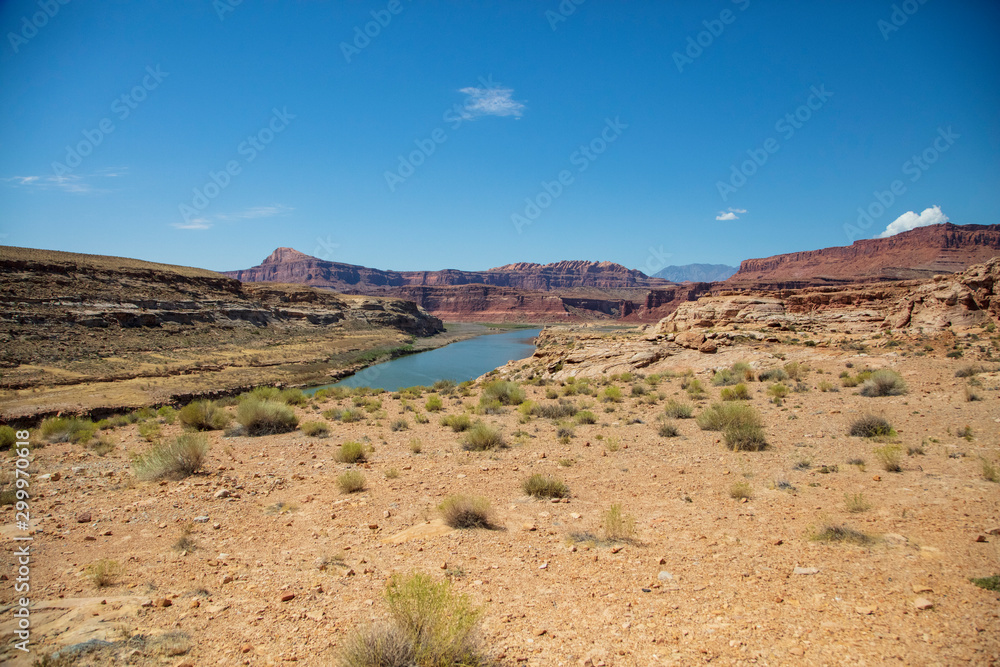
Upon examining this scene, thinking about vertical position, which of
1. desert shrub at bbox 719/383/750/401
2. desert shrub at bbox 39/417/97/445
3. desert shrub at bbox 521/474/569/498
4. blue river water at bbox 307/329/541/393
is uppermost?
desert shrub at bbox 719/383/750/401

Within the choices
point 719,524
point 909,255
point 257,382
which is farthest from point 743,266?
point 719,524

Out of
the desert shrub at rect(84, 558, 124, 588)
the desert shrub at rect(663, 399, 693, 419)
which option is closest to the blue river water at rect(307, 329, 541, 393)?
the desert shrub at rect(663, 399, 693, 419)

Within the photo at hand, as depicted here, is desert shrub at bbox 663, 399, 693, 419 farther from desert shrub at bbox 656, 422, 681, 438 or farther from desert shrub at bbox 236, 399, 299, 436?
desert shrub at bbox 236, 399, 299, 436

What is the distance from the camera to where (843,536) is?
177 inches

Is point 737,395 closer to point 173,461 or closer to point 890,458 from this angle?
point 890,458

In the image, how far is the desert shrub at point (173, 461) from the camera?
7430 millimetres

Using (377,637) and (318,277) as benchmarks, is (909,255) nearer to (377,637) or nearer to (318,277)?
(377,637)

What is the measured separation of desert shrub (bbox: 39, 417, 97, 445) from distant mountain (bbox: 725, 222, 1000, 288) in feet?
282

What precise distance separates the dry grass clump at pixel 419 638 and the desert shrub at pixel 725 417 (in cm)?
778

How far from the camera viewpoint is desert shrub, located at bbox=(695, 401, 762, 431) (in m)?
9.16

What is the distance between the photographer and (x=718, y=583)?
13.0ft

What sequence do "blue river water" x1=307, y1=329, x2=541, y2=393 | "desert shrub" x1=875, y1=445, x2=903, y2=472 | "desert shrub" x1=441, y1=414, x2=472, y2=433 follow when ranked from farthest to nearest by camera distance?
"blue river water" x1=307, y1=329, x2=541, y2=393, "desert shrub" x1=441, y1=414, x2=472, y2=433, "desert shrub" x1=875, y1=445, x2=903, y2=472

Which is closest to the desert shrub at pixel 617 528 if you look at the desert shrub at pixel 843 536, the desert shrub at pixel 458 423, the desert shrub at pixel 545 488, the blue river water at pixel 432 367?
the desert shrub at pixel 545 488

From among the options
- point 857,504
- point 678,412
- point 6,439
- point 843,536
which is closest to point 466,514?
point 843,536
